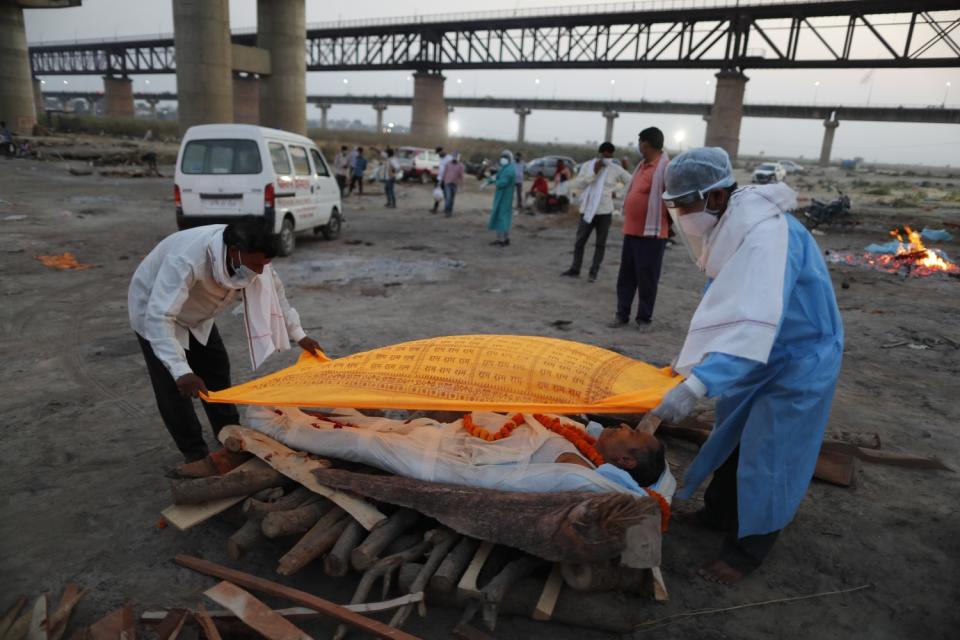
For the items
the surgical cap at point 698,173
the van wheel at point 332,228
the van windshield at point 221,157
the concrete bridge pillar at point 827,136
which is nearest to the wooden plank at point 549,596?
the surgical cap at point 698,173

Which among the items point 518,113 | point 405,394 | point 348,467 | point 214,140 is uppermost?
point 518,113

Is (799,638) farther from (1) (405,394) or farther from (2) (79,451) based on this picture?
(2) (79,451)

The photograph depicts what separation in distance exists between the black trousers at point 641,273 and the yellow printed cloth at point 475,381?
10.9 feet

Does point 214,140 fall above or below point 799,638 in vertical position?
above

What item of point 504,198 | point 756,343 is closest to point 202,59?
point 504,198

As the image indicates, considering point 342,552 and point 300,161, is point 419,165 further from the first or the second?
point 342,552

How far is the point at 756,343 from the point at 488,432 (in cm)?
137

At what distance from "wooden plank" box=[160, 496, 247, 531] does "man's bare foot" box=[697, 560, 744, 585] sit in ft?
7.32

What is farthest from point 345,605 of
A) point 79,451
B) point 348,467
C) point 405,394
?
point 79,451

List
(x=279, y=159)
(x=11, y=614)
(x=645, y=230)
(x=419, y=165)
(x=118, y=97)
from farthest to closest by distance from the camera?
1. (x=118, y=97)
2. (x=419, y=165)
3. (x=279, y=159)
4. (x=645, y=230)
5. (x=11, y=614)

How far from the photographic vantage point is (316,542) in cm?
260

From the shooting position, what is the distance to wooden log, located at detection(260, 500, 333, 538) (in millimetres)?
2609

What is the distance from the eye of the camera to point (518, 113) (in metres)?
78.1

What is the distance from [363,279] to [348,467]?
6.05 m
